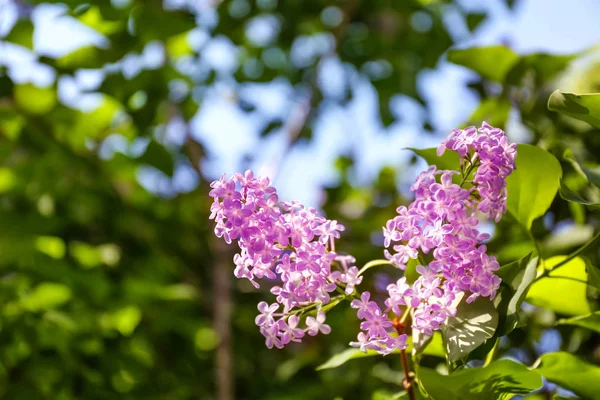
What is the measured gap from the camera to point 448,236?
491 mm

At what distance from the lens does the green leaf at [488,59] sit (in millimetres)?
994

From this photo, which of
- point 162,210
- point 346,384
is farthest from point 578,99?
point 162,210

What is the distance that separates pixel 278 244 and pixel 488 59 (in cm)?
64

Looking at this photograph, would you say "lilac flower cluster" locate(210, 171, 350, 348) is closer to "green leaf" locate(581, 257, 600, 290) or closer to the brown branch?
the brown branch

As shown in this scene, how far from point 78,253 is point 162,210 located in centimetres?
30

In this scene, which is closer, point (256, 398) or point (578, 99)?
point (578, 99)

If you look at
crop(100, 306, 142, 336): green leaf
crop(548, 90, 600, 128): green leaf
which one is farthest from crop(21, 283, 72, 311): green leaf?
crop(548, 90, 600, 128): green leaf

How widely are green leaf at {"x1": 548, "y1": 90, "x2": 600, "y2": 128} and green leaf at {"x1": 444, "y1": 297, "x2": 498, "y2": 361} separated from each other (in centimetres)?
19

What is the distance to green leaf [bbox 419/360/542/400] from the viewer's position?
532 mm

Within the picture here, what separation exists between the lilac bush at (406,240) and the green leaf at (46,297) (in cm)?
105

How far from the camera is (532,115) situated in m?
1.12

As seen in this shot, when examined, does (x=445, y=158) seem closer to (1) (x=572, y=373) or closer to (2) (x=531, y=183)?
(2) (x=531, y=183)

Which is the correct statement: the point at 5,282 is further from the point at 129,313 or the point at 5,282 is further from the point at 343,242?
the point at 343,242

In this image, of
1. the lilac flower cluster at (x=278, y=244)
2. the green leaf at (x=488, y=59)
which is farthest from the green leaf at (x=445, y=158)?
the green leaf at (x=488, y=59)
